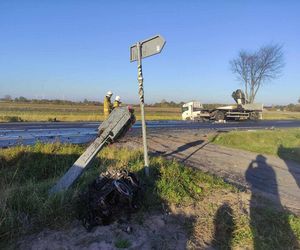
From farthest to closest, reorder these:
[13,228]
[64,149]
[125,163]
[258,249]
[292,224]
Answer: [64,149] < [125,163] < [292,224] < [258,249] < [13,228]

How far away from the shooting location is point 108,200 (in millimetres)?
5391

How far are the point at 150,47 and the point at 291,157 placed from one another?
9.96 meters

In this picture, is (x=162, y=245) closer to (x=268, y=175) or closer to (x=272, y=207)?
(x=272, y=207)

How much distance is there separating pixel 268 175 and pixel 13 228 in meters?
7.48

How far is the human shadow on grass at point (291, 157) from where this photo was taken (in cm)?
1172

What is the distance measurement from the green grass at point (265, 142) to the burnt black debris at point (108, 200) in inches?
404

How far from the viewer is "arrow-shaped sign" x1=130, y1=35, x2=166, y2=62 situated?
21.5ft

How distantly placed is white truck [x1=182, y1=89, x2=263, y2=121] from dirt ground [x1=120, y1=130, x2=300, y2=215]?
17.6 metres

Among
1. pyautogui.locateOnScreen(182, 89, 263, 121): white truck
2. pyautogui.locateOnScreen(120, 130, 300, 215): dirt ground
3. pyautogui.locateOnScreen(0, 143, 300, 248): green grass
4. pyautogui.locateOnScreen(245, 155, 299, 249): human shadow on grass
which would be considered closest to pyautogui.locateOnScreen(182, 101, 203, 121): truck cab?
pyautogui.locateOnScreen(182, 89, 263, 121): white truck

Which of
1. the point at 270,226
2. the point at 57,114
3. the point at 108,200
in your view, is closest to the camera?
the point at 108,200

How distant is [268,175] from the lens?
10453mm

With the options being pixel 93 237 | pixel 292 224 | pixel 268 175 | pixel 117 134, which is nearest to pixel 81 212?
pixel 93 237

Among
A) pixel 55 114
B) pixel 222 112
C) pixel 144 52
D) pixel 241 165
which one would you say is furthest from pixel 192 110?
pixel 144 52

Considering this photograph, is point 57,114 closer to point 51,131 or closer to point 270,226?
point 51,131
